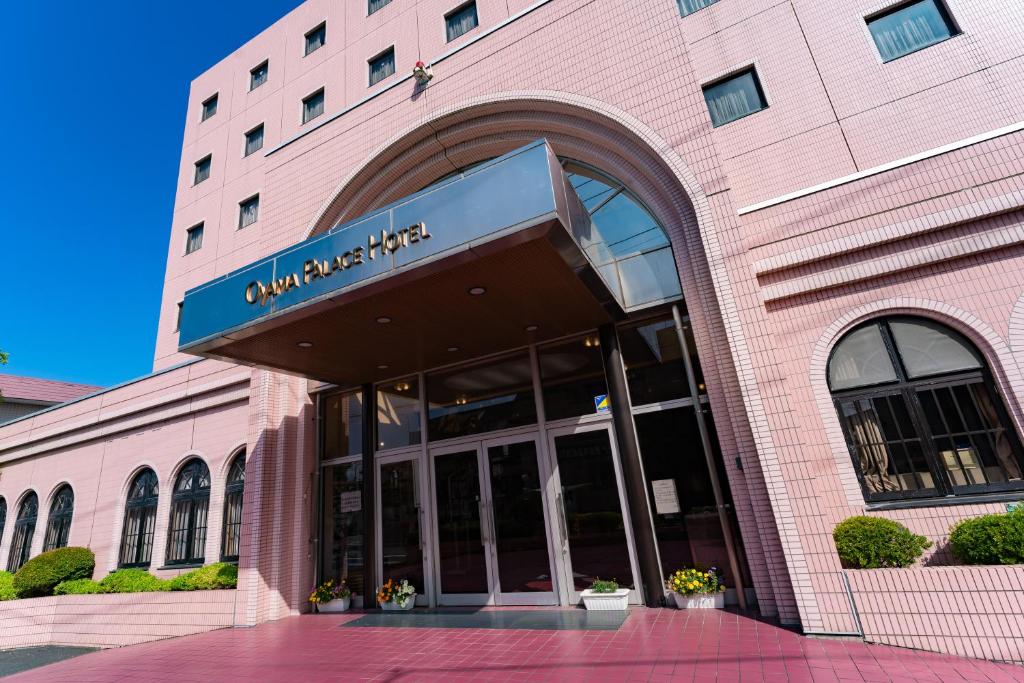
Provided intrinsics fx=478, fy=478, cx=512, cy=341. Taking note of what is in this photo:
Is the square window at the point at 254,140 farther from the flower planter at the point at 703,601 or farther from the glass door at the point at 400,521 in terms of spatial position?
the flower planter at the point at 703,601

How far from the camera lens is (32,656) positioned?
898 centimetres

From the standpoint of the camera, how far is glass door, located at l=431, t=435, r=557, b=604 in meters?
7.68

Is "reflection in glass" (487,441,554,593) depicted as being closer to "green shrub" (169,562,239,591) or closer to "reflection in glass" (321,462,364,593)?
"reflection in glass" (321,462,364,593)

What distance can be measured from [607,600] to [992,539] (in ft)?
14.0

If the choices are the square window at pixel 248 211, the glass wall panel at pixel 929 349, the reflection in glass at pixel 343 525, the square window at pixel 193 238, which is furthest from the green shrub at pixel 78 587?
the glass wall panel at pixel 929 349

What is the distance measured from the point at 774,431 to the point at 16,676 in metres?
10.7

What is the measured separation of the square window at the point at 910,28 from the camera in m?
7.00

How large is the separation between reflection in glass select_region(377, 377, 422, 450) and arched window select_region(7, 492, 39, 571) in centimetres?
1378

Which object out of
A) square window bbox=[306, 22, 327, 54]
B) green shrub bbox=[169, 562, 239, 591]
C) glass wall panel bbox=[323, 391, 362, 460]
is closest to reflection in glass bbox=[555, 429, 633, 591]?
glass wall panel bbox=[323, 391, 362, 460]

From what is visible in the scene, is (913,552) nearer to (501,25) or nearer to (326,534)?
(326,534)

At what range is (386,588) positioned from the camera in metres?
8.38

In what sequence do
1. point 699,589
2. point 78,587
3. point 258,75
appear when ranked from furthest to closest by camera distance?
1. point 258,75
2. point 78,587
3. point 699,589

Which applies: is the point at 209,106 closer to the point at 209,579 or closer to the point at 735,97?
the point at 209,579

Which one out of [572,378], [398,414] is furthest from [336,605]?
[572,378]
